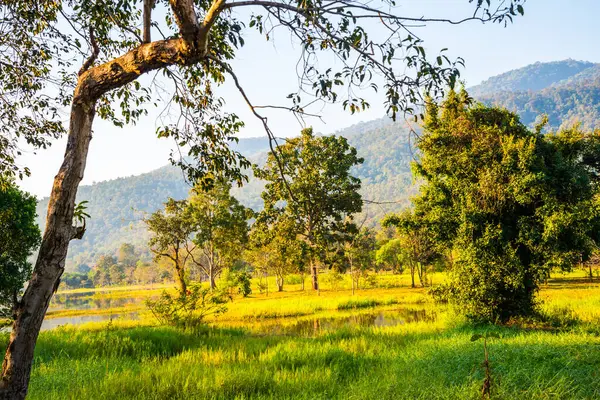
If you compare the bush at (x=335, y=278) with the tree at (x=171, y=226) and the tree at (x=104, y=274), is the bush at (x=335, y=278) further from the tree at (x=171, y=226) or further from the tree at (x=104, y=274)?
the tree at (x=104, y=274)

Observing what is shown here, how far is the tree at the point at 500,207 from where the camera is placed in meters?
12.7

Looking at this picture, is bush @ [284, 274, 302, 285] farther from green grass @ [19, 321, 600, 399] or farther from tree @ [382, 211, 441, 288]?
green grass @ [19, 321, 600, 399]

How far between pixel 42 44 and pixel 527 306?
645 inches

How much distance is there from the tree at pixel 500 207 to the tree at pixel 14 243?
15403mm

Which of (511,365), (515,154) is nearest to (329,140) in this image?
(515,154)

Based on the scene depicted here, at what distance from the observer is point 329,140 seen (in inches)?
1428

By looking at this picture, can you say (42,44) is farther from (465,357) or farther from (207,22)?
(465,357)

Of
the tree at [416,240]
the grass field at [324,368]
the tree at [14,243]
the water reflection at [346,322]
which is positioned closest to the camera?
the grass field at [324,368]

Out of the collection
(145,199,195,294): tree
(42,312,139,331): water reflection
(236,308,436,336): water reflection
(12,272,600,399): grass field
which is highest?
(145,199,195,294): tree

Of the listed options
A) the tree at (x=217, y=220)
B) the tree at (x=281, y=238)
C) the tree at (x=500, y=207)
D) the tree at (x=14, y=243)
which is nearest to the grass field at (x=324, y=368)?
the tree at (x=500, y=207)

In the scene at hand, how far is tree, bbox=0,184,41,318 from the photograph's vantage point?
13.6 meters

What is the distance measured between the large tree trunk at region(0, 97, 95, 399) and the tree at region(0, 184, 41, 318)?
1231 centimetres

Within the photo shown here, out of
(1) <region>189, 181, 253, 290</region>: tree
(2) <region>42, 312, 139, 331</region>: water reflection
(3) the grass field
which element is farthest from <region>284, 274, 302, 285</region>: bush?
(3) the grass field

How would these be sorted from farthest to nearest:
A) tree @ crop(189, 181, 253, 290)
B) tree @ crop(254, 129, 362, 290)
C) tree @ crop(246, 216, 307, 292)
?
tree @ crop(189, 181, 253, 290), tree @ crop(254, 129, 362, 290), tree @ crop(246, 216, 307, 292)
